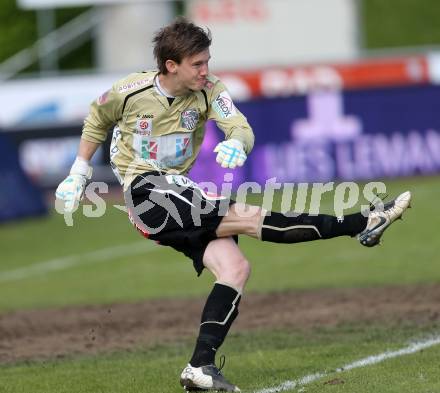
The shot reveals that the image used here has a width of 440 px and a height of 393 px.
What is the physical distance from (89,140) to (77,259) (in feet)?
27.2

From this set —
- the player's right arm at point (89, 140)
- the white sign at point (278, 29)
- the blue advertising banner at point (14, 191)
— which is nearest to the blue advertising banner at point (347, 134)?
the blue advertising banner at point (14, 191)

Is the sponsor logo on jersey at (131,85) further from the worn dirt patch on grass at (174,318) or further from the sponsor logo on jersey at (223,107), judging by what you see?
the worn dirt patch on grass at (174,318)

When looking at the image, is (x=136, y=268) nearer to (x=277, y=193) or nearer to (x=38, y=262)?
(x=38, y=262)

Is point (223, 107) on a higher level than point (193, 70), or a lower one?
lower

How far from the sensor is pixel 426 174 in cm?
2142

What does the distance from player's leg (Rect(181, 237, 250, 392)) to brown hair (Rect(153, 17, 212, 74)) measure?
1131mm

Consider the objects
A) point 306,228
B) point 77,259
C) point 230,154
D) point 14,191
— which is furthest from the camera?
point 14,191

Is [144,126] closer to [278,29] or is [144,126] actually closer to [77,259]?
[77,259]

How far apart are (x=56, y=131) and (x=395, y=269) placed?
1004cm

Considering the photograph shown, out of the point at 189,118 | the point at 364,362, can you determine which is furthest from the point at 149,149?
the point at 364,362

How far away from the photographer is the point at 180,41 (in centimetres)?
696

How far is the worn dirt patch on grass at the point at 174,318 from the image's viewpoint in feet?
31.0

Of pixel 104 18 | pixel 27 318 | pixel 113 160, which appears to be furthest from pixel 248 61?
pixel 113 160

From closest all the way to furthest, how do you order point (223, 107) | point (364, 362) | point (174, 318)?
1. point (223, 107)
2. point (364, 362)
3. point (174, 318)
